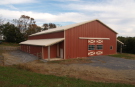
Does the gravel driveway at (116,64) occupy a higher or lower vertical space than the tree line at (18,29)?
lower

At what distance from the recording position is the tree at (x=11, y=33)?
1735 inches

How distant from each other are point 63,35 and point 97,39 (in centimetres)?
713

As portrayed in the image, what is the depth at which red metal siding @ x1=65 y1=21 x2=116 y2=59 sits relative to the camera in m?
16.9

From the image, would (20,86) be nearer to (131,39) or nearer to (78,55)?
(78,55)

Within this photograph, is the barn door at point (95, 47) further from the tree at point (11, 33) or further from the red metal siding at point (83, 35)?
the tree at point (11, 33)

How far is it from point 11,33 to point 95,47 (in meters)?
36.8

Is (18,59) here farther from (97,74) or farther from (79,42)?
(97,74)

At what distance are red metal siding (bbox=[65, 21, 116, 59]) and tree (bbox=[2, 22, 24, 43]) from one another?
113 ft

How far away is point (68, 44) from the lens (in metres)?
16.8

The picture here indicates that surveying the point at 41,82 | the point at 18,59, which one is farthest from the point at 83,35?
the point at 41,82

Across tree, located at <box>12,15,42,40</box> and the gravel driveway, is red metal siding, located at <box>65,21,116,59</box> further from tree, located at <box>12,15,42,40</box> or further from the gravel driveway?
tree, located at <box>12,15,42,40</box>

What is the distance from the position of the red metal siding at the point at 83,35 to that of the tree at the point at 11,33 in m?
34.4

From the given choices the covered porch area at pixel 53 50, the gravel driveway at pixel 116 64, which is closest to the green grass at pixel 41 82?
the gravel driveway at pixel 116 64

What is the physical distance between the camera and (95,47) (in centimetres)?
1992
